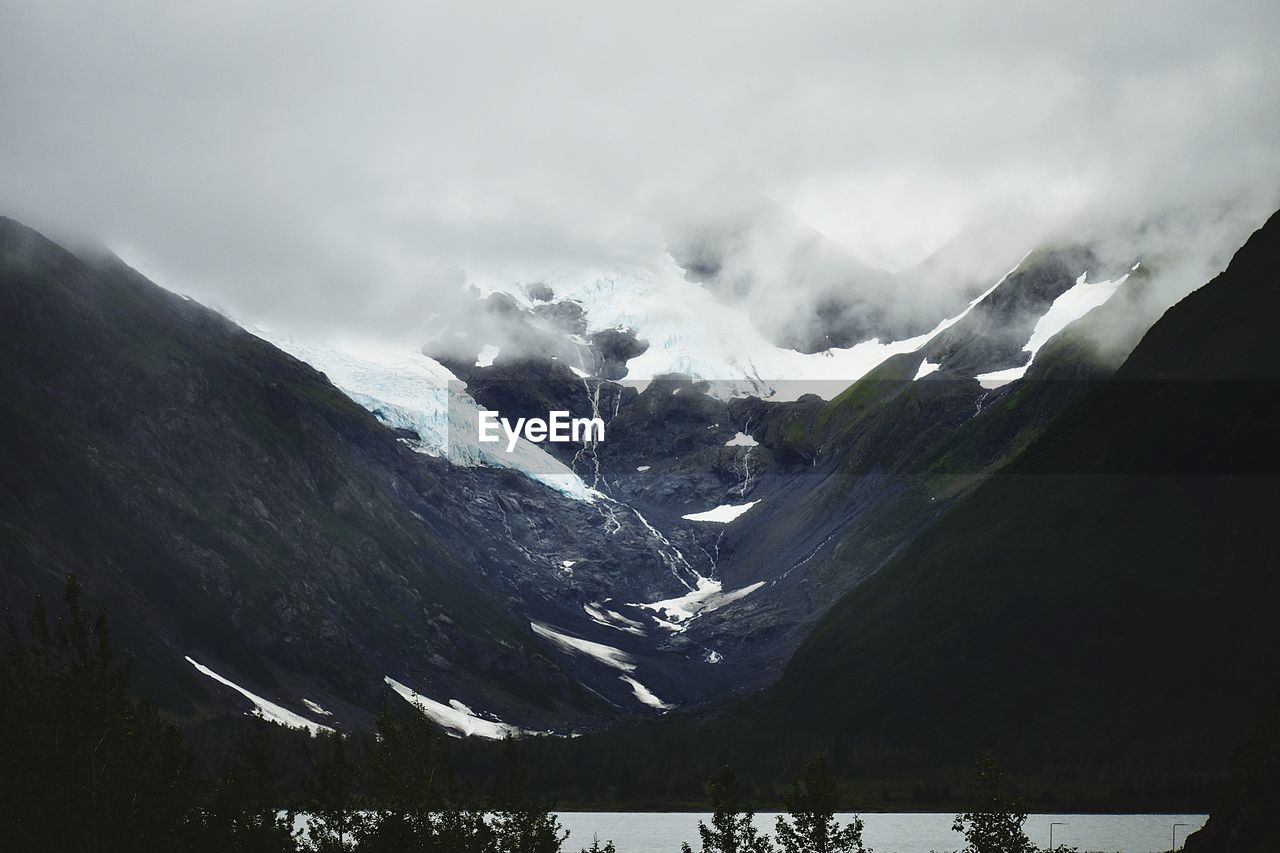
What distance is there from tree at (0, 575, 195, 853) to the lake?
105157 millimetres

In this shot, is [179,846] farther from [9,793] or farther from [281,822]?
[281,822]

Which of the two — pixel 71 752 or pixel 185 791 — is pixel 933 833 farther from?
pixel 71 752

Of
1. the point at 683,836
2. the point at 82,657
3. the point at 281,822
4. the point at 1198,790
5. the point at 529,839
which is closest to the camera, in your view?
the point at 82,657

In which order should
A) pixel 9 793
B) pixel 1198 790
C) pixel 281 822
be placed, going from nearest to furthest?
pixel 9 793
pixel 281 822
pixel 1198 790

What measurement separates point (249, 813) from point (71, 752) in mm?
28390

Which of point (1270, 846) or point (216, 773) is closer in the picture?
point (1270, 846)

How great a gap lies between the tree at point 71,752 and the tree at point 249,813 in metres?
15.5

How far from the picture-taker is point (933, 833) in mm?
177125

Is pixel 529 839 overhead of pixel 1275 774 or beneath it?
beneath

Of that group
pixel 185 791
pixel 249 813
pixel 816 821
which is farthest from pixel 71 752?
pixel 816 821

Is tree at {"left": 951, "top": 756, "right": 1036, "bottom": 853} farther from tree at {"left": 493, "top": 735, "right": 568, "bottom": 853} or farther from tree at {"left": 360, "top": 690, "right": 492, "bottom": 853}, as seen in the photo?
tree at {"left": 360, "top": 690, "right": 492, "bottom": 853}

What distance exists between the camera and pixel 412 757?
62469 millimetres

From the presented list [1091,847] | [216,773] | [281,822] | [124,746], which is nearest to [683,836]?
[1091,847]

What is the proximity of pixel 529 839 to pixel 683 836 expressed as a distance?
115471 mm
